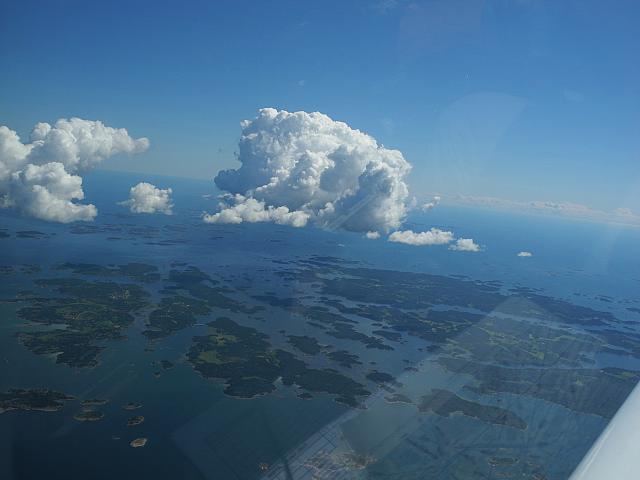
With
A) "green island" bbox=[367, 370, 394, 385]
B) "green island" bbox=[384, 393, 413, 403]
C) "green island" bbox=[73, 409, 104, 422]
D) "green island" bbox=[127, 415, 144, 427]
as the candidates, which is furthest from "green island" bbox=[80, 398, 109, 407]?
"green island" bbox=[367, 370, 394, 385]

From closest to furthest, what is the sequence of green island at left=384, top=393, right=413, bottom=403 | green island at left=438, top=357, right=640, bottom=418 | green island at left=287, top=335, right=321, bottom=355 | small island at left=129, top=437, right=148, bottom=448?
small island at left=129, top=437, right=148, bottom=448, green island at left=384, top=393, right=413, bottom=403, green island at left=438, top=357, right=640, bottom=418, green island at left=287, top=335, right=321, bottom=355

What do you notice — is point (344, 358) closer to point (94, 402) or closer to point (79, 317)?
point (94, 402)

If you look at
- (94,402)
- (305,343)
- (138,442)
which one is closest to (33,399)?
(94,402)

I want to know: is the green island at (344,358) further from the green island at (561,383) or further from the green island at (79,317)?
the green island at (79,317)

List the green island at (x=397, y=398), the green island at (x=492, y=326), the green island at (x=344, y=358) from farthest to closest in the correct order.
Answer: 1. the green island at (x=344, y=358)
2. the green island at (x=492, y=326)
3. the green island at (x=397, y=398)

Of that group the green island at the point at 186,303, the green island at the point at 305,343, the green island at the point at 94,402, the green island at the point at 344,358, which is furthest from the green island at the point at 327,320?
the green island at the point at 94,402

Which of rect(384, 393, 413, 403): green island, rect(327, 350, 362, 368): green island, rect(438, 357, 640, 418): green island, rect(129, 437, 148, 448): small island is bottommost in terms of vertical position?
rect(129, 437, 148, 448): small island

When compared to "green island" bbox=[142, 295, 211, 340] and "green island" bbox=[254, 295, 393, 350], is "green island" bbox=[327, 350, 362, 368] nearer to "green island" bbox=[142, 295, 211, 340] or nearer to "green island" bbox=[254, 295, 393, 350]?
"green island" bbox=[254, 295, 393, 350]
